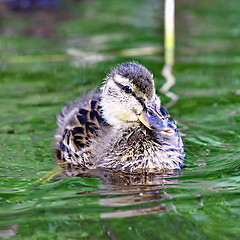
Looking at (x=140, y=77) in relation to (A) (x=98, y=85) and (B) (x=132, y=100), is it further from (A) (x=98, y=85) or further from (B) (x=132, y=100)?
(A) (x=98, y=85)

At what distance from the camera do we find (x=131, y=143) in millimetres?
6676

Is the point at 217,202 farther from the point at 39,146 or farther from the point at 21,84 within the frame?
the point at 21,84

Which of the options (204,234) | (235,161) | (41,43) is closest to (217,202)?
(204,234)

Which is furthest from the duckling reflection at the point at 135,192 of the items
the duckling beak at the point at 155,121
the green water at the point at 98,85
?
the duckling beak at the point at 155,121

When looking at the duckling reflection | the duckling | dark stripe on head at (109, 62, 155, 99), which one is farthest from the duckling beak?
the duckling reflection

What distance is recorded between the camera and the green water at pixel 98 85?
514cm

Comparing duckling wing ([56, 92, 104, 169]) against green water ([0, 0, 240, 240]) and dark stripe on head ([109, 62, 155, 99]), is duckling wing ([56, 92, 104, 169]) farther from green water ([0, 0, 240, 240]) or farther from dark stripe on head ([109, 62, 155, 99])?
dark stripe on head ([109, 62, 155, 99])

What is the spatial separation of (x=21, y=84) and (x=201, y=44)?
4623mm

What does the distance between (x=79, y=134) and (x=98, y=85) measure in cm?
201

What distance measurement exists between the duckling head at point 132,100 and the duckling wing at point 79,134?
0.83 feet

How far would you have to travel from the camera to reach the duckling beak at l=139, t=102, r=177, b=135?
624 centimetres

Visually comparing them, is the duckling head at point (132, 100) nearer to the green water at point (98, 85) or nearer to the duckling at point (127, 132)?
the duckling at point (127, 132)

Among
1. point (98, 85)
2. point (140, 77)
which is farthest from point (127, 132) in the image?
point (98, 85)

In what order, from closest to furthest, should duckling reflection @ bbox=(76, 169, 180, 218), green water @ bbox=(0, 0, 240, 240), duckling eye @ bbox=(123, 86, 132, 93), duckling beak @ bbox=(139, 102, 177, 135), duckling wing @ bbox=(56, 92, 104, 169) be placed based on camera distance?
green water @ bbox=(0, 0, 240, 240)
duckling reflection @ bbox=(76, 169, 180, 218)
duckling beak @ bbox=(139, 102, 177, 135)
duckling eye @ bbox=(123, 86, 132, 93)
duckling wing @ bbox=(56, 92, 104, 169)
